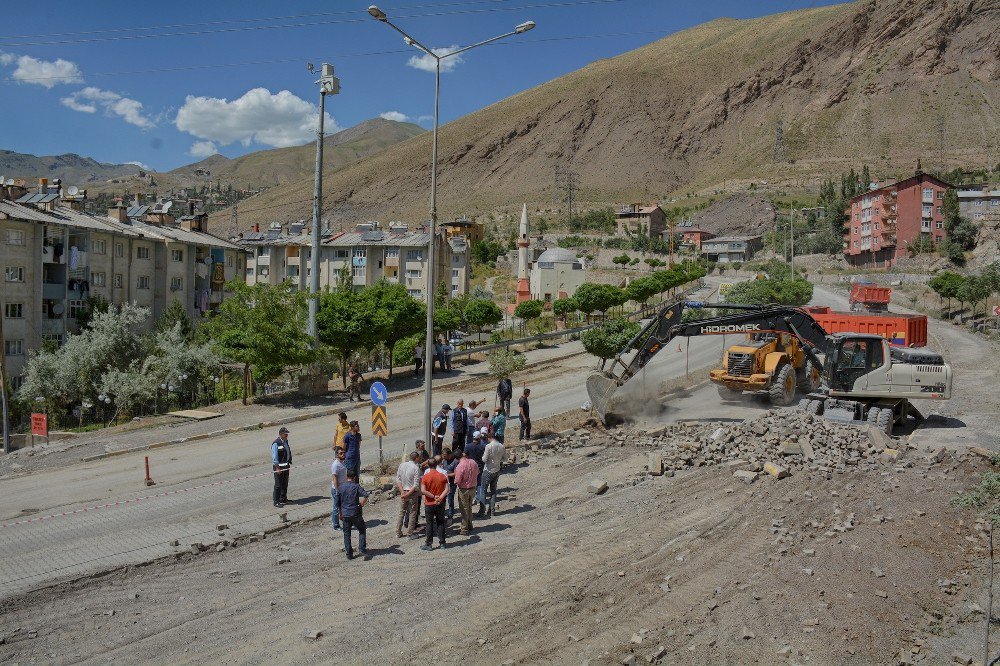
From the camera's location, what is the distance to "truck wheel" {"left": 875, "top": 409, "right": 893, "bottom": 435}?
63.2ft

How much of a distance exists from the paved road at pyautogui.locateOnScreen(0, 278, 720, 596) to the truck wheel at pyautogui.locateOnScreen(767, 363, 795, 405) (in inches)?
148

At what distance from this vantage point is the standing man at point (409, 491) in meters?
12.8

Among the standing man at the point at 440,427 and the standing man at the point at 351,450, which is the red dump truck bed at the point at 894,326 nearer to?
the standing man at the point at 440,427

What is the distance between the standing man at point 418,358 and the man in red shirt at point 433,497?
21.3m

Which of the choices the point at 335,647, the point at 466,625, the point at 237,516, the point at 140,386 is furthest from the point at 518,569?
the point at 140,386

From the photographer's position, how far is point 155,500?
16312mm

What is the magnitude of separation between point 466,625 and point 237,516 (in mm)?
6905

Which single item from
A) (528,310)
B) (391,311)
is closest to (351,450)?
(391,311)

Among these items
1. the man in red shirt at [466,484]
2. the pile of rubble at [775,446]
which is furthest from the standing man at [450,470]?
the pile of rubble at [775,446]

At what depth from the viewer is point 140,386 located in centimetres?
3350

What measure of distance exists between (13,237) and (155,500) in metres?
32.9

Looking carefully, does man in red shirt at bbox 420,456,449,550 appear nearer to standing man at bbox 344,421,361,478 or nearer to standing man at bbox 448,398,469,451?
standing man at bbox 344,421,361,478

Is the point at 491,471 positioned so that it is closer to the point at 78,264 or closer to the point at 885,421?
the point at 885,421

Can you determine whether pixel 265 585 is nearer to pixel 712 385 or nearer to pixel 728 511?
pixel 728 511
